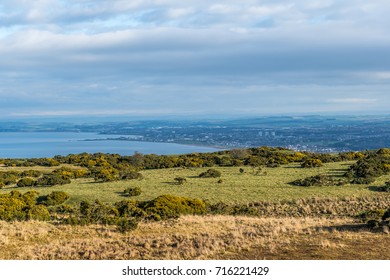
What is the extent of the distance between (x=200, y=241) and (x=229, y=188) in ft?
48.8

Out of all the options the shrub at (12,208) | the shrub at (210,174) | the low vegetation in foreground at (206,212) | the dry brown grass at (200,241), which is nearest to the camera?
the dry brown grass at (200,241)

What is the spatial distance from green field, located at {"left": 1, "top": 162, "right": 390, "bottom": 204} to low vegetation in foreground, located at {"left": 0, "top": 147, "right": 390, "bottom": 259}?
0.25 ft

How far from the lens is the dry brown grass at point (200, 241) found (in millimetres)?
13203

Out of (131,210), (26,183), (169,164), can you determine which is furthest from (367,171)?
(26,183)

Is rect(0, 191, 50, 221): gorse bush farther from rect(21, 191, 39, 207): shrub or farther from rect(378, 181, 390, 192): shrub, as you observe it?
rect(378, 181, 390, 192): shrub

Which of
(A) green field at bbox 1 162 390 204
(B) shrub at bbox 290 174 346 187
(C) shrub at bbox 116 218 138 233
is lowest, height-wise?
(A) green field at bbox 1 162 390 204

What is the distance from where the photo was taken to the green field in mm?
26906

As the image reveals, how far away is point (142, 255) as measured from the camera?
1340cm

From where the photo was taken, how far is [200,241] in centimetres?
1484

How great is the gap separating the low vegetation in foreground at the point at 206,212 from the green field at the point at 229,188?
0.08 m

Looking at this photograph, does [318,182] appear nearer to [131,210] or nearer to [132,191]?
[132,191]

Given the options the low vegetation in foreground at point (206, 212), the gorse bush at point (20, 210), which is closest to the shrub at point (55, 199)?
the low vegetation in foreground at point (206, 212)

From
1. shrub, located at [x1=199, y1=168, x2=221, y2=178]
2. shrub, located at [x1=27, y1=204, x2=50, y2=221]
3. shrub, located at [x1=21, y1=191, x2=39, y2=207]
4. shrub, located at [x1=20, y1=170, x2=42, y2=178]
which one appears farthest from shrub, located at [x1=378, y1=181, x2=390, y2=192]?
shrub, located at [x1=20, y1=170, x2=42, y2=178]

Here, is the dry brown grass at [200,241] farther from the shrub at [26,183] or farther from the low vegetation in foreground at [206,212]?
the shrub at [26,183]
